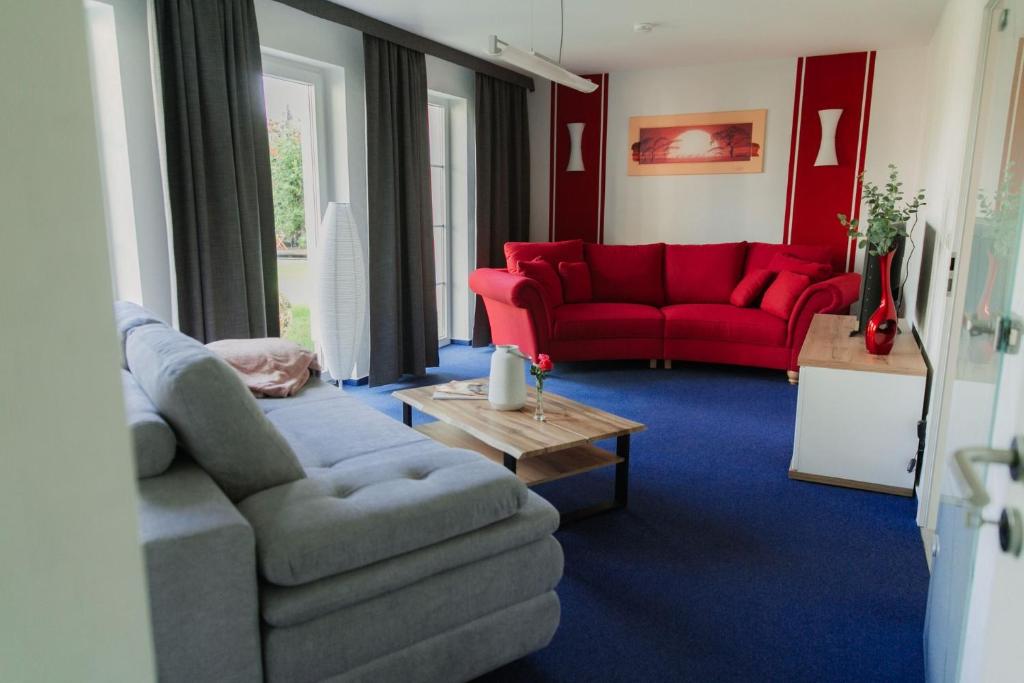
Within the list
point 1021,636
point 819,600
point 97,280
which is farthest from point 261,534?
point 819,600

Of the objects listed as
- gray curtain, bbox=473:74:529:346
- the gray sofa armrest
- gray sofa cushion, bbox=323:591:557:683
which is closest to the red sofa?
gray curtain, bbox=473:74:529:346

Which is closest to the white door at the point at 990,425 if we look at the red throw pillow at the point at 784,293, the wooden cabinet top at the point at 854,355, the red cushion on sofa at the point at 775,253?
the wooden cabinet top at the point at 854,355

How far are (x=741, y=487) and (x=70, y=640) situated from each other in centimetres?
286

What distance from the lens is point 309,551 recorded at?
1445mm

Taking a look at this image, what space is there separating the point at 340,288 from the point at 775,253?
3388 mm

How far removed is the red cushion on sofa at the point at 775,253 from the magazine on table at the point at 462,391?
3.12m

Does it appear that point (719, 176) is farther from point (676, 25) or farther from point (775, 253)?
point (676, 25)

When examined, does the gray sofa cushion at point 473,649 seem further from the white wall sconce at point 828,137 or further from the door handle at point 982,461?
the white wall sconce at point 828,137

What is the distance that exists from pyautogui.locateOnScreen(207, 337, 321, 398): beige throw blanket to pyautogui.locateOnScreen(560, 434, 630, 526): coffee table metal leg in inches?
50.7

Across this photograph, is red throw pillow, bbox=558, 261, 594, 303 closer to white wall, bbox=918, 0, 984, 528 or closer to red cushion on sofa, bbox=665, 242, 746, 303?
red cushion on sofa, bbox=665, 242, 746, 303

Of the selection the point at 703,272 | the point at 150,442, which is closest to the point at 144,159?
the point at 150,442

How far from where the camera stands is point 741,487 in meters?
3.03

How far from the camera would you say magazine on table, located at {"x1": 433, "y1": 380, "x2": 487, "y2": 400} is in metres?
3.08

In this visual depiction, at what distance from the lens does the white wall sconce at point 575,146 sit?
6.20m
